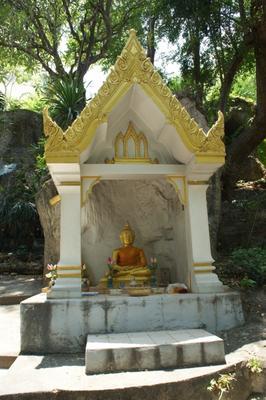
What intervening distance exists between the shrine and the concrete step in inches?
25.5

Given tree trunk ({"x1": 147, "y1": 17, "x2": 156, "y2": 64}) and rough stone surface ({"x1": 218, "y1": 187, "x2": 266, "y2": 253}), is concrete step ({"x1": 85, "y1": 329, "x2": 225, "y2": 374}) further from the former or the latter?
A: tree trunk ({"x1": 147, "y1": 17, "x2": 156, "y2": 64})

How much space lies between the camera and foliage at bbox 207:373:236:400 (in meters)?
3.44

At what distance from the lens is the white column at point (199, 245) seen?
5.05 metres

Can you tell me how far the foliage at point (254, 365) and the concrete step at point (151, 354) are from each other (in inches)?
10.2

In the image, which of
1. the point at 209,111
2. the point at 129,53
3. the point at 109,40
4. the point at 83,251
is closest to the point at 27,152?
the point at 109,40

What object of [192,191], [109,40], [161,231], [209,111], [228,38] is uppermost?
[109,40]

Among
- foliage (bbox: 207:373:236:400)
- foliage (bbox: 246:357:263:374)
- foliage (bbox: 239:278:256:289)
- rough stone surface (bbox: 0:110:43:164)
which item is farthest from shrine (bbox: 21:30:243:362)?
rough stone surface (bbox: 0:110:43:164)

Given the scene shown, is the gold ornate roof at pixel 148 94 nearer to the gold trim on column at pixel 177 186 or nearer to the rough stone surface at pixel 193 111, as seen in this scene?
the gold trim on column at pixel 177 186

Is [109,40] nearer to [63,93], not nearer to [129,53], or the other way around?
[63,93]

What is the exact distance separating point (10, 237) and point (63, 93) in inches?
229

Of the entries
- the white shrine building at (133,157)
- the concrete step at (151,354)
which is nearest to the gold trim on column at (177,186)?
the white shrine building at (133,157)

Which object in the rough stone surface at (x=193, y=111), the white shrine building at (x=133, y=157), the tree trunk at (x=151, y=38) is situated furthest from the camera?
the tree trunk at (x=151, y=38)

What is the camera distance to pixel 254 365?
3.78m

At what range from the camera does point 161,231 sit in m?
6.86
